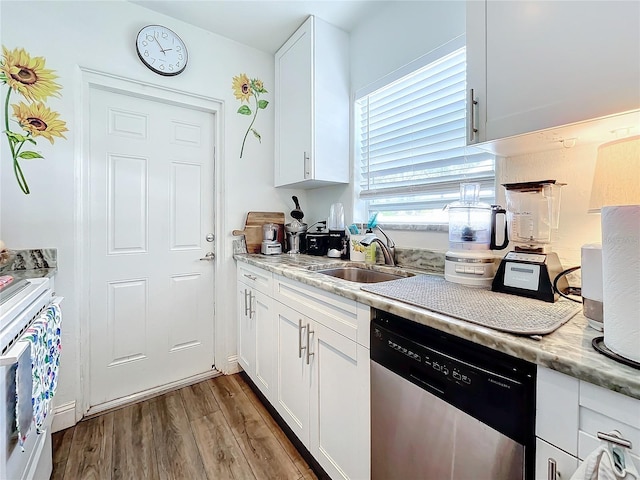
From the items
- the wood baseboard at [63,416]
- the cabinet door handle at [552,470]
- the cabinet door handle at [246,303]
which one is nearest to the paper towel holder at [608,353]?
the cabinet door handle at [552,470]

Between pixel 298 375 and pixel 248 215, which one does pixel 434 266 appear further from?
pixel 248 215

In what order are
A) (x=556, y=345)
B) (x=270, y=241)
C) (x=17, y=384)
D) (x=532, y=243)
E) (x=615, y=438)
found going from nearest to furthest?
(x=615, y=438) < (x=556, y=345) < (x=17, y=384) < (x=532, y=243) < (x=270, y=241)

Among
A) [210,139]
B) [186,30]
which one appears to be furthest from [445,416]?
[186,30]

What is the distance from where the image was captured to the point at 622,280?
0.58m

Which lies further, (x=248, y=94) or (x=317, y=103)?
(x=248, y=94)

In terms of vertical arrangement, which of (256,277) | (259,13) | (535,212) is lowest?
(256,277)

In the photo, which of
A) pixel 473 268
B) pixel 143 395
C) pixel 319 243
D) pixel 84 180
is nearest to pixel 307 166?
pixel 319 243

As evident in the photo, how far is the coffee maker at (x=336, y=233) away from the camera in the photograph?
2.05m

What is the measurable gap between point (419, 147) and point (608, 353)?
1366mm

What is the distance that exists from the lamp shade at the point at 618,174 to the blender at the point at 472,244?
1.25 feet

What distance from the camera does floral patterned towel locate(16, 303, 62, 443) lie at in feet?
3.12

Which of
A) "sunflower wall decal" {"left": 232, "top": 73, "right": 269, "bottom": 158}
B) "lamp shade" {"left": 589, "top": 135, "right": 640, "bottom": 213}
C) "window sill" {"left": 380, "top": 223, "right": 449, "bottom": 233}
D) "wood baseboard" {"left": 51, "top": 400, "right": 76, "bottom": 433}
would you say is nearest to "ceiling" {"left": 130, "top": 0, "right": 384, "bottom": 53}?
"sunflower wall decal" {"left": 232, "top": 73, "right": 269, "bottom": 158}

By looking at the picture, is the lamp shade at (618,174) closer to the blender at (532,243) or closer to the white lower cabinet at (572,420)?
the blender at (532,243)

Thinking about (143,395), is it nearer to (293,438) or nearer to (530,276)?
(293,438)
